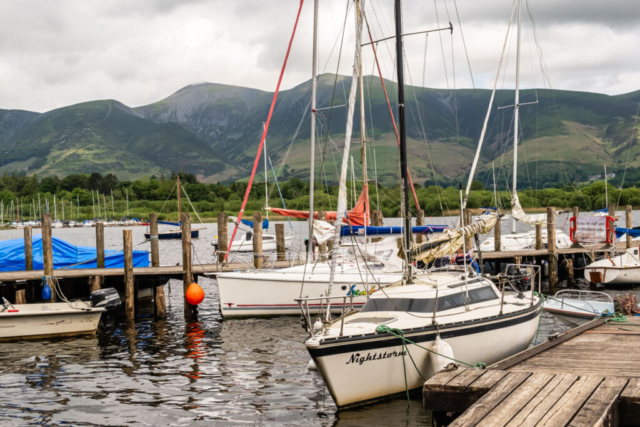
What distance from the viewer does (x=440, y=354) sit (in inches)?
497

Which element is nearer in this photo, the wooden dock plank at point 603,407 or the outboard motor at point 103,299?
the wooden dock plank at point 603,407

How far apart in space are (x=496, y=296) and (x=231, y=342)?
29.3 ft

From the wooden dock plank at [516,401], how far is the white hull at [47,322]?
16.1 m

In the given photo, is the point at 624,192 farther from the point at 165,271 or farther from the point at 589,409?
the point at 589,409

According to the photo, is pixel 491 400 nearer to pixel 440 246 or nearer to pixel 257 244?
pixel 440 246

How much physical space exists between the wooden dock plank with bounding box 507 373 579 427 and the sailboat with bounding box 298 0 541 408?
379 centimetres

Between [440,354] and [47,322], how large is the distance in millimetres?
14081

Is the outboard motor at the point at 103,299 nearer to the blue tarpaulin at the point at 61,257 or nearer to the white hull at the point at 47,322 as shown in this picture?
the white hull at the point at 47,322

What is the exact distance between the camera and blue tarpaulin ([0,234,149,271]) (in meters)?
26.9

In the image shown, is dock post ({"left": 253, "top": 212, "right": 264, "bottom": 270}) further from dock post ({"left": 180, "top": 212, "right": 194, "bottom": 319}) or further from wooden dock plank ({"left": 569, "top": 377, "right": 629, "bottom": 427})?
wooden dock plank ({"left": 569, "top": 377, "right": 629, "bottom": 427})

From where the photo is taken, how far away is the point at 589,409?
764 cm

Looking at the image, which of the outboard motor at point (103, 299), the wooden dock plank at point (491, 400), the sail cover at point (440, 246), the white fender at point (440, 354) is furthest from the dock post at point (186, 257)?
the wooden dock plank at point (491, 400)

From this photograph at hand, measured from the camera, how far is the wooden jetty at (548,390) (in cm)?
753

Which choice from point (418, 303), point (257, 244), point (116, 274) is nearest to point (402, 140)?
point (418, 303)
